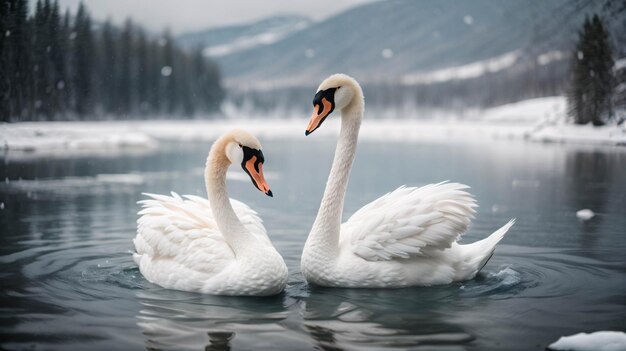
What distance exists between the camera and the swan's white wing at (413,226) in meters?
5.41

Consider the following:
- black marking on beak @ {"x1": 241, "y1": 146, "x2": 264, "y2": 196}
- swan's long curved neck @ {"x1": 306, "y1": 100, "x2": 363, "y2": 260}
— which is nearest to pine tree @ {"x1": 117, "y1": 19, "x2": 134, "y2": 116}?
swan's long curved neck @ {"x1": 306, "y1": 100, "x2": 363, "y2": 260}

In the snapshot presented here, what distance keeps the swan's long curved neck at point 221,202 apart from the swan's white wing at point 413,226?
37.4 inches

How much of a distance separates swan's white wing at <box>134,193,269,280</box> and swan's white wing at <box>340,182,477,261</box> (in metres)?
0.90

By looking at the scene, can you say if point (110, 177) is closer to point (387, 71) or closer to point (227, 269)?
point (227, 269)

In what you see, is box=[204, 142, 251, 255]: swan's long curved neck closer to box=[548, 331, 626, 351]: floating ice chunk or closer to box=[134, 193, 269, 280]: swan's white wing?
box=[134, 193, 269, 280]: swan's white wing

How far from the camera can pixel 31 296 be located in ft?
16.9

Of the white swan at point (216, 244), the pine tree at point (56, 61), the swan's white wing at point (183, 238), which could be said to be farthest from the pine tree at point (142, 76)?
the white swan at point (216, 244)

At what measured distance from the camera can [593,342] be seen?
3.98m

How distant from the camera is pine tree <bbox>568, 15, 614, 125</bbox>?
85.4ft

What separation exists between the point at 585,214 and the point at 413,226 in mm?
5293

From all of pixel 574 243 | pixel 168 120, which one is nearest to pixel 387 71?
pixel 168 120

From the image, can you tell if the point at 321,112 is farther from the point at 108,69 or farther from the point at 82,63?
the point at 108,69

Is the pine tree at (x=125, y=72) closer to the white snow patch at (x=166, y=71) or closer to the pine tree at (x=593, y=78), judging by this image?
the white snow patch at (x=166, y=71)

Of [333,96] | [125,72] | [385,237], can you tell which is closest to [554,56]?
[125,72]
